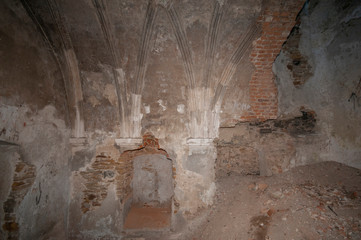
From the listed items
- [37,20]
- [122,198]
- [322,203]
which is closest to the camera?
[322,203]

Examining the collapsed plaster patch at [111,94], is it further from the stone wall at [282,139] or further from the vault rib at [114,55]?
the stone wall at [282,139]

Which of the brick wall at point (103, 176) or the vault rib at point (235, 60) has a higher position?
the vault rib at point (235, 60)

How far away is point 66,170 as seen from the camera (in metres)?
3.70

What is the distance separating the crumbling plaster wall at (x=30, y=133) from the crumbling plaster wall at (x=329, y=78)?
510cm

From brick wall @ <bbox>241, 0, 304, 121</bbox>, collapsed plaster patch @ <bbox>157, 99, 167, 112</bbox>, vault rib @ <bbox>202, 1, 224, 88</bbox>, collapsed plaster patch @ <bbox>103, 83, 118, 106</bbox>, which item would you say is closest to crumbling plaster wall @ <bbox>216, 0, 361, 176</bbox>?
brick wall @ <bbox>241, 0, 304, 121</bbox>

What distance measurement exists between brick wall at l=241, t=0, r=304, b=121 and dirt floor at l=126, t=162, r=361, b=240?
154 centimetres

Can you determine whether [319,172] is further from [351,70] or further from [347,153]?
[351,70]

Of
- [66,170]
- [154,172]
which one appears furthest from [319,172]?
[66,170]

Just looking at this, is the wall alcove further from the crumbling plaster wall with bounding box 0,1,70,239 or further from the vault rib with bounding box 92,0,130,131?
the crumbling plaster wall with bounding box 0,1,70,239

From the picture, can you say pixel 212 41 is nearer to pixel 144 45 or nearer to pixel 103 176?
pixel 144 45

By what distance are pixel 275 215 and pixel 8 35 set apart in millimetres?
5147

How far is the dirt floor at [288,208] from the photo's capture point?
2.49m

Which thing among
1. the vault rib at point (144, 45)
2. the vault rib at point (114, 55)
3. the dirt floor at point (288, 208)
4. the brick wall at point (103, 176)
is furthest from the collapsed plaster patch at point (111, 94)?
the dirt floor at point (288, 208)

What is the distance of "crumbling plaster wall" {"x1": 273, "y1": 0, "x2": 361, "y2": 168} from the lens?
12.5ft
